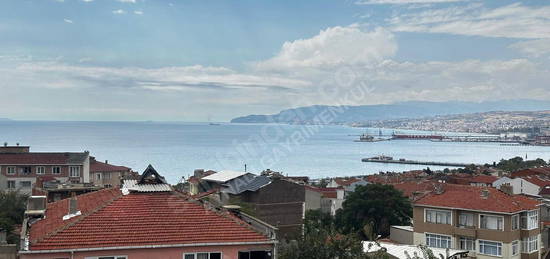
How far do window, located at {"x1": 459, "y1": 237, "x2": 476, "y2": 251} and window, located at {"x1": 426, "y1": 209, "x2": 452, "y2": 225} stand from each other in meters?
1.01

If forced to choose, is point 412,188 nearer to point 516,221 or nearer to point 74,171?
point 516,221

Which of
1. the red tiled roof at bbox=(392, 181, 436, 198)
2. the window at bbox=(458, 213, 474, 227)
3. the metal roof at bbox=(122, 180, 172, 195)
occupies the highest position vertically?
the metal roof at bbox=(122, 180, 172, 195)

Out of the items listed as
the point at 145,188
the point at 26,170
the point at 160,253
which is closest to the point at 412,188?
the point at 26,170

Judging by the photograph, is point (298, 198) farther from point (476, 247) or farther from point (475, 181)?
point (475, 181)

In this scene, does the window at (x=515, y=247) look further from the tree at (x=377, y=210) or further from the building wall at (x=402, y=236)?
the tree at (x=377, y=210)

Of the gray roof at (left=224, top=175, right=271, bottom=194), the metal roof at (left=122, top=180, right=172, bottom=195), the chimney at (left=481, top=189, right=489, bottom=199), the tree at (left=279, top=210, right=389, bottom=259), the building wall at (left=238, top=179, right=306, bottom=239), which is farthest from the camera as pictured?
the gray roof at (left=224, top=175, right=271, bottom=194)

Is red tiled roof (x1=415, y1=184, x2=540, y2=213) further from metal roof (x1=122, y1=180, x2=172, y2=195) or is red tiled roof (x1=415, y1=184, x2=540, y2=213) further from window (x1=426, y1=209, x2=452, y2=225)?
metal roof (x1=122, y1=180, x2=172, y2=195)

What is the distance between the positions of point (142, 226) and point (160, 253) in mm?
852

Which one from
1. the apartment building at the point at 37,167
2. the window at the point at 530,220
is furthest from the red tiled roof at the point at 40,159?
the window at the point at 530,220

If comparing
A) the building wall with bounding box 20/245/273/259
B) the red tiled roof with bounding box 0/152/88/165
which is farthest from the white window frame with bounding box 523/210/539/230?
the red tiled roof with bounding box 0/152/88/165

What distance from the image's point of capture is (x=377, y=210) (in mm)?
41688

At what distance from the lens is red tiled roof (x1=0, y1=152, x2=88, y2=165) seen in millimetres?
48494

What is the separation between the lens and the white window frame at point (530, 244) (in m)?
26.9

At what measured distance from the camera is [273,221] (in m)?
37.6
